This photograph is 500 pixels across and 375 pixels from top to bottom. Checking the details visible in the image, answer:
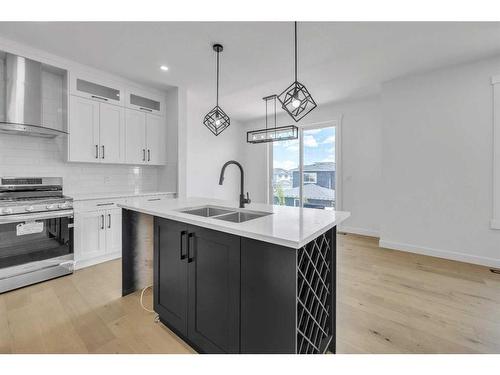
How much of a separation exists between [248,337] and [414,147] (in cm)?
368

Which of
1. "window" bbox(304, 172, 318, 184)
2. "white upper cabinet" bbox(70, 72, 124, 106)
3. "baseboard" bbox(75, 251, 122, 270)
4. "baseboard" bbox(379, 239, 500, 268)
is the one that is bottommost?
"baseboard" bbox(75, 251, 122, 270)

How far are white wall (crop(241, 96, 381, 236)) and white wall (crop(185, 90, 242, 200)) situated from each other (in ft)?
7.43

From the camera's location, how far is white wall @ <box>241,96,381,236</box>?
14.5ft

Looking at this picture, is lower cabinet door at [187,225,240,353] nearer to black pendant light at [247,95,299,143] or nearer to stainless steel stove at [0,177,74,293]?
black pendant light at [247,95,299,143]

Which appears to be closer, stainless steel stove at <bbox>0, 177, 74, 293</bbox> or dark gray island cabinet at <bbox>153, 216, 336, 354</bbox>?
dark gray island cabinet at <bbox>153, 216, 336, 354</bbox>

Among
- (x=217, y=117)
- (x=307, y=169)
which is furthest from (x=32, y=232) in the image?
(x=307, y=169)

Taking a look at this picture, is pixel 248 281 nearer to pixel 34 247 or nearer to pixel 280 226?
pixel 280 226

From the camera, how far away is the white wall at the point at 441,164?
303cm

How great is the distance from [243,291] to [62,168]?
329cm

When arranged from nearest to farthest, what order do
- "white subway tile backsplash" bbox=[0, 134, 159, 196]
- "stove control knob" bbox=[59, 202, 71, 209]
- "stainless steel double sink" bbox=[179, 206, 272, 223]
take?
"stainless steel double sink" bbox=[179, 206, 272, 223] < "stove control knob" bbox=[59, 202, 71, 209] < "white subway tile backsplash" bbox=[0, 134, 159, 196]

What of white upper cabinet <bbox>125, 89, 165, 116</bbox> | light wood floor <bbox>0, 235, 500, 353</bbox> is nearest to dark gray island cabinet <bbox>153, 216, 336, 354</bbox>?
light wood floor <bbox>0, 235, 500, 353</bbox>

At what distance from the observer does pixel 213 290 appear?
141 centimetres

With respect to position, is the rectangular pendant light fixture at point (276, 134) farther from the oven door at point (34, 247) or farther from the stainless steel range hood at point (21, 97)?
the stainless steel range hood at point (21, 97)

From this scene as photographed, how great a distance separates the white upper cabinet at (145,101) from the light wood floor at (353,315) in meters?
2.44
